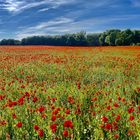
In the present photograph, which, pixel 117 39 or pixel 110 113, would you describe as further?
pixel 117 39

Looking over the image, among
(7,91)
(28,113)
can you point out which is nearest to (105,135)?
(28,113)

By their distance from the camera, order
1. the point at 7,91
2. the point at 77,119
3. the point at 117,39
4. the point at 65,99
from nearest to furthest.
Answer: the point at 77,119
the point at 65,99
the point at 7,91
the point at 117,39

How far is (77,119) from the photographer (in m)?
7.44

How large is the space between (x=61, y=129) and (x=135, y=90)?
4782 millimetres

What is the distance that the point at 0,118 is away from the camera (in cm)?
808

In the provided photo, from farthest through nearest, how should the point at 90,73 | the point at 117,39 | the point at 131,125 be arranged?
the point at 117,39 < the point at 90,73 < the point at 131,125

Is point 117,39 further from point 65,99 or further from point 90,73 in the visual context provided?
point 65,99

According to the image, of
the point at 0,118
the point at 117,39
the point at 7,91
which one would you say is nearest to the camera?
the point at 0,118

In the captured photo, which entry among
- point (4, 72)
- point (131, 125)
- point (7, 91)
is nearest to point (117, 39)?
point (4, 72)

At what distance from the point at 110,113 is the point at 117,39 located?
204 ft

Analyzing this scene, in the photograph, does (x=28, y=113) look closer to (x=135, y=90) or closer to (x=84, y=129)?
(x=84, y=129)

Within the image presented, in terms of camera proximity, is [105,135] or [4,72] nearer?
[105,135]

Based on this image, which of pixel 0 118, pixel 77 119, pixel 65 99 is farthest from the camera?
pixel 65 99

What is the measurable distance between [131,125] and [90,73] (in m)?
11.0
